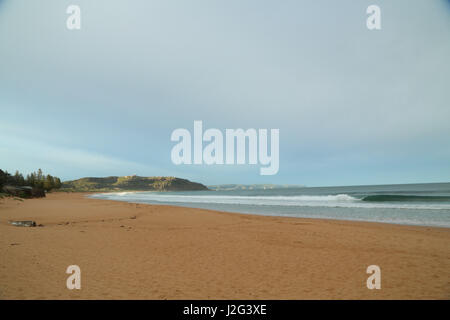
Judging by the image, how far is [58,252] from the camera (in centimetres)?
670

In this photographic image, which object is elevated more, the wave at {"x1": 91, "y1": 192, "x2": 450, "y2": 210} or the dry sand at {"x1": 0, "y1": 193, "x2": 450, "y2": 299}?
the dry sand at {"x1": 0, "y1": 193, "x2": 450, "y2": 299}

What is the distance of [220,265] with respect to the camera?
19.8ft

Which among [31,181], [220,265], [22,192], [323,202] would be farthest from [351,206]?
[31,181]

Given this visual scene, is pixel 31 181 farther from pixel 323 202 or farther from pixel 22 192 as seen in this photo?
pixel 323 202

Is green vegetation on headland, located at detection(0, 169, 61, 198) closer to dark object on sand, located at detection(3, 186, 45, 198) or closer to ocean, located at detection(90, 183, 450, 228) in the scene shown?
dark object on sand, located at detection(3, 186, 45, 198)

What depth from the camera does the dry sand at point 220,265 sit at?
174 inches

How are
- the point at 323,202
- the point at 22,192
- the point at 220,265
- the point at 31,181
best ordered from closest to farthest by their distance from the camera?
the point at 220,265 → the point at 323,202 → the point at 22,192 → the point at 31,181

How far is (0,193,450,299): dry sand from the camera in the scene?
4422 mm

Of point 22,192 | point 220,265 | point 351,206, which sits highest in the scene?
point 220,265

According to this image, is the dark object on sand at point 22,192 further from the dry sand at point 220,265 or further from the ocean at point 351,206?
the dry sand at point 220,265

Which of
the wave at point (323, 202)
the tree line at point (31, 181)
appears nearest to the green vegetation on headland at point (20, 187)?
the tree line at point (31, 181)

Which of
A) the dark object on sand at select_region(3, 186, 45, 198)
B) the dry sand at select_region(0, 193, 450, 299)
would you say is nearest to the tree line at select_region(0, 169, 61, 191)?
the dark object on sand at select_region(3, 186, 45, 198)
